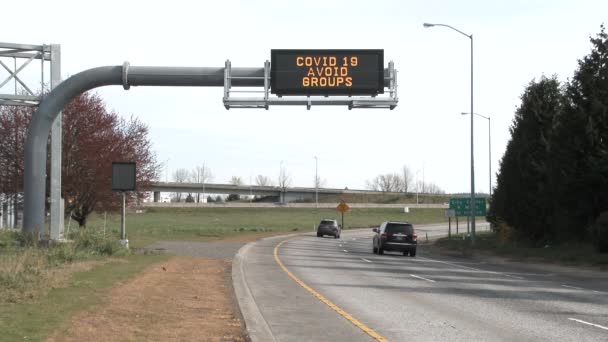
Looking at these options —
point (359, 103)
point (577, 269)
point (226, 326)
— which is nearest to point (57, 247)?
point (359, 103)

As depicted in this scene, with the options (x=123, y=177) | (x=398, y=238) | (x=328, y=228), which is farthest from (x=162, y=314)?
(x=328, y=228)

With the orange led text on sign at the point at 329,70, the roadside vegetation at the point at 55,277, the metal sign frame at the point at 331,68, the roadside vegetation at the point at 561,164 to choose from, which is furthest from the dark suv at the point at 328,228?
the orange led text on sign at the point at 329,70

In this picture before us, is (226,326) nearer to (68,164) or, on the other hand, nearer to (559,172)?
(559,172)

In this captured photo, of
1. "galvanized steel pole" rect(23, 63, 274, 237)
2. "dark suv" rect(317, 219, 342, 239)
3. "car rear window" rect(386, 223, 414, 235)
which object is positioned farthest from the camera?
"dark suv" rect(317, 219, 342, 239)

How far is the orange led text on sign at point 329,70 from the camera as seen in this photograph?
2252cm

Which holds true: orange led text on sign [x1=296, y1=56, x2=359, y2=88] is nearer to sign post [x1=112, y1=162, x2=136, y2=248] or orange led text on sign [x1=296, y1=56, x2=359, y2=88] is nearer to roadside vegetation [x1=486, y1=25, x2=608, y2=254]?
sign post [x1=112, y1=162, x2=136, y2=248]

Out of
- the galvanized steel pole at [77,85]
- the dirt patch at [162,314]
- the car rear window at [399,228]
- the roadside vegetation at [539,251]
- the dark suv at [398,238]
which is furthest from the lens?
the car rear window at [399,228]

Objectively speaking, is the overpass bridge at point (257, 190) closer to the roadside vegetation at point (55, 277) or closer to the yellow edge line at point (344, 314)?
the roadside vegetation at point (55, 277)

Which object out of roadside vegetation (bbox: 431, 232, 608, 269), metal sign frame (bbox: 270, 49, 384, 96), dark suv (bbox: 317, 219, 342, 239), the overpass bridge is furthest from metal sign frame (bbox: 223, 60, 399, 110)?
the overpass bridge

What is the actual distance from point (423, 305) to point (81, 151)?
97.5 ft

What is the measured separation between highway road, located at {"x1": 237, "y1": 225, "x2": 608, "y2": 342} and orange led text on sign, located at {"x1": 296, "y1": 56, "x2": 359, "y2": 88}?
233 inches

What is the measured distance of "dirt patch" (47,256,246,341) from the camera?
9461 mm

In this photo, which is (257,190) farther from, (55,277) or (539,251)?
(55,277)

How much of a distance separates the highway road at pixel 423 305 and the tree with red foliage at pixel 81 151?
1824 centimetres
